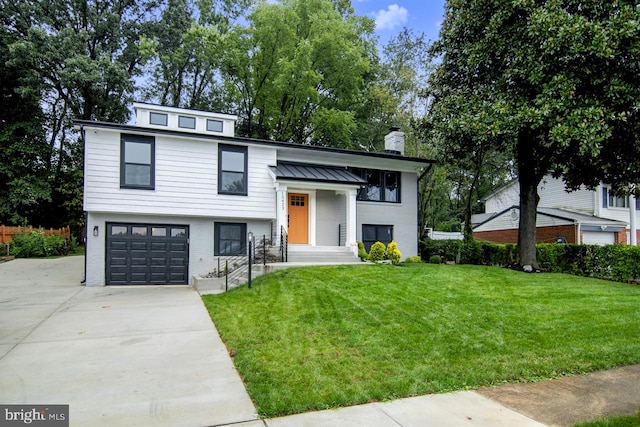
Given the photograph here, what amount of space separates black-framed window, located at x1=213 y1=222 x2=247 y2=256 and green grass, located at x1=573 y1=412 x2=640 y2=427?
11342mm

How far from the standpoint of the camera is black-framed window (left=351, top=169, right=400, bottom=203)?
15.4 meters

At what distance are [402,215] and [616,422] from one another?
42.1 ft

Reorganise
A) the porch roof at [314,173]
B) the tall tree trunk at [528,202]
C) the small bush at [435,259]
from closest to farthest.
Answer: the tall tree trunk at [528,202]
the porch roof at [314,173]
the small bush at [435,259]

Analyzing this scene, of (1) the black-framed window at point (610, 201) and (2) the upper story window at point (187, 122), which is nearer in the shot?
(2) the upper story window at point (187, 122)

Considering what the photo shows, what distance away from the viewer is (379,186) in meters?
15.7

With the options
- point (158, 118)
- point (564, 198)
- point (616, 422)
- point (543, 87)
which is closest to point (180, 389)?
point (616, 422)

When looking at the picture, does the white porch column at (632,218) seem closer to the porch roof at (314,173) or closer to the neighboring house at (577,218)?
the neighboring house at (577,218)

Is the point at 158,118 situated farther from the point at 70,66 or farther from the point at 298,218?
the point at 70,66

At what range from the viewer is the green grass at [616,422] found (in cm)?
312

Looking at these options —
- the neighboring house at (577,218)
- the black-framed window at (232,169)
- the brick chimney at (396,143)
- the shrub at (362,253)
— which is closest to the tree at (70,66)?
the black-framed window at (232,169)

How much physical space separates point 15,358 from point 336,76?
21.8 meters

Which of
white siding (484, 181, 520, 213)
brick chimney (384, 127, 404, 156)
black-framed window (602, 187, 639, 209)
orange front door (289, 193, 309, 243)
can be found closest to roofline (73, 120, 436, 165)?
brick chimney (384, 127, 404, 156)

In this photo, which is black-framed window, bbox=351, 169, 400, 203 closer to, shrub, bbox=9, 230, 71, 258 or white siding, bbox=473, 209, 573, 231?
white siding, bbox=473, 209, 573, 231

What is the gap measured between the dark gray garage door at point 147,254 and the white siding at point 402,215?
685 centimetres
